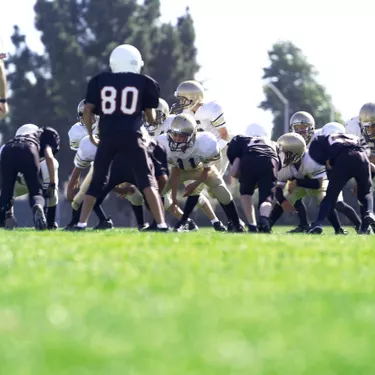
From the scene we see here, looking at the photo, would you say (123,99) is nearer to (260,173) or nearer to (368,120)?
(260,173)

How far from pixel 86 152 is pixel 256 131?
2.16 metres

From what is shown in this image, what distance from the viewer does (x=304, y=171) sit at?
42.7 feet

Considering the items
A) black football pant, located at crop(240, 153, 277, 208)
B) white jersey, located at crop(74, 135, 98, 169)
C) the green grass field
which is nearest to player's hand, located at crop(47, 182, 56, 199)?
white jersey, located at crop(74, 135, 98, 169)

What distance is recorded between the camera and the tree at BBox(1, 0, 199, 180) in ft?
160

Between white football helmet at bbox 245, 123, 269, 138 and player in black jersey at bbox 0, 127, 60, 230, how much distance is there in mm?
2388

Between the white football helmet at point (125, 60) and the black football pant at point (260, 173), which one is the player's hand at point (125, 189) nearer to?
the black football pant at point (260, 173)

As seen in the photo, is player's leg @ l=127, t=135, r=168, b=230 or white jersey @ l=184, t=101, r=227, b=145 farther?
white jersey @ l=184, t=101, r=227, b=145

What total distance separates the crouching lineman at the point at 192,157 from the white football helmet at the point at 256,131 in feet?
1.55

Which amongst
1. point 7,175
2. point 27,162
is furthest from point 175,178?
point 7,175

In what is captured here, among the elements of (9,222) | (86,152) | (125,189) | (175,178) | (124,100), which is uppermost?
(124,100)

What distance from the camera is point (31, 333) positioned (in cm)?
355

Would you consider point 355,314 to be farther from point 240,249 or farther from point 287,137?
point 287,137

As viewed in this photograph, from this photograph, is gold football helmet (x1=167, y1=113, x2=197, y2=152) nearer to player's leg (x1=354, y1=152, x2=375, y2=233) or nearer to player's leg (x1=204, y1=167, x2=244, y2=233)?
player's leg (x1=204, y1=167, x2=244, y2=233)

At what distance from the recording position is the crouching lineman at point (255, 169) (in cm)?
1186
